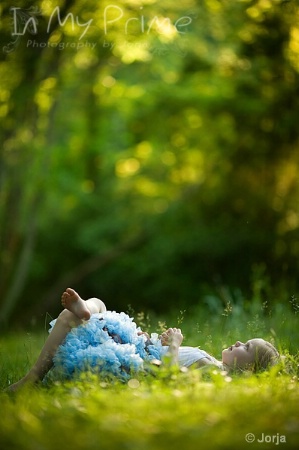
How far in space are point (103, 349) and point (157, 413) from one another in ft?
3.26

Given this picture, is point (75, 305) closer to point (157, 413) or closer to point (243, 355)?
point (243, 355)

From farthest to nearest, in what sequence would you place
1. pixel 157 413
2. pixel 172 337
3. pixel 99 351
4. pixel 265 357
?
pixel 265 357
pixel 172 337
pixel 99 351
pixel 157 413

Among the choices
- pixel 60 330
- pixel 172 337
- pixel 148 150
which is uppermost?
pixel 60 330

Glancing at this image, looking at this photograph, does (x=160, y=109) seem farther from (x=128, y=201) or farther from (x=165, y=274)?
(x=165, y=274)

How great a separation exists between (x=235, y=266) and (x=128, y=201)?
3267mm

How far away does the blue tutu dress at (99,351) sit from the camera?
3.52 m

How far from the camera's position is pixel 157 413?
258 centimetres

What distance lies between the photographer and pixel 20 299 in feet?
46.4

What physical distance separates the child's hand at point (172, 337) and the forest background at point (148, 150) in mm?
4485

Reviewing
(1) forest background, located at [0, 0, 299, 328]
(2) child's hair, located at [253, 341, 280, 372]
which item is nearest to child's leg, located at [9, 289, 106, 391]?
(2) child's hair, located at [253, 341, 280, 372]

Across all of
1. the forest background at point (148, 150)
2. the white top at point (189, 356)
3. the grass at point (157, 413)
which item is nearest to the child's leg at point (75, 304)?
the grass at point (157, 413)

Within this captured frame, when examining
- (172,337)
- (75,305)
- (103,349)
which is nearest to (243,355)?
(172,337)

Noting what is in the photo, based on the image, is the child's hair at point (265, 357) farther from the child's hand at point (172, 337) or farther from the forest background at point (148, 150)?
the forest background at point (148, 150)

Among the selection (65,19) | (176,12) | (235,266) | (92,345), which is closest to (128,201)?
(235,266)
